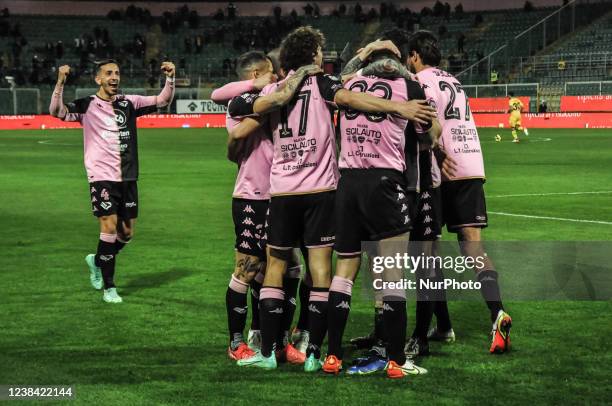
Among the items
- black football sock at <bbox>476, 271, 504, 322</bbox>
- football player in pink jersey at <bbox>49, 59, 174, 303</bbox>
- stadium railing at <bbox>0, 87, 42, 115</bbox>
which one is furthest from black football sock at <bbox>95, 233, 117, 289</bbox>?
stadium railing at <bbox>0, 87, 42, 115</bbox>

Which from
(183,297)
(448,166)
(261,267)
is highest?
(448,166)

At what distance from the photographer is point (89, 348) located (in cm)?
732

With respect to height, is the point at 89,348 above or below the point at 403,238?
below

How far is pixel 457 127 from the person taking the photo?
7387mm

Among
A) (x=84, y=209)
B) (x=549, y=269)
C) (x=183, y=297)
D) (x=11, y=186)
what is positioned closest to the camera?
(x=183, y=297)

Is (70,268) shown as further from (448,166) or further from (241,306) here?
(448,166)

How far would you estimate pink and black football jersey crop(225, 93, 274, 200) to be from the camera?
22.6 feet

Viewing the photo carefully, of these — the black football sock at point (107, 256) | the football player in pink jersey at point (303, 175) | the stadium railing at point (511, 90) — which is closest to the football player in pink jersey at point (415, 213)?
the football player in pink jersey at point (303, 175)

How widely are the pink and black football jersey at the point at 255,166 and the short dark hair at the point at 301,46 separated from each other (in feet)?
2.02

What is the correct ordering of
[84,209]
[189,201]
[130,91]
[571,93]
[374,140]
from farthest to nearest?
[130,91], [571,93], [189,201], [84,209], [374,140]

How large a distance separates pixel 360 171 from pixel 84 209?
11.2 meters

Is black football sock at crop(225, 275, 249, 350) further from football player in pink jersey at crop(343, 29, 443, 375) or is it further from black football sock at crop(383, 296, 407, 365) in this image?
black football sock at crop(383, 296, 407, 365)

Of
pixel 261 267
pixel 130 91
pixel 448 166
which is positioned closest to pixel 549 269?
pixel 448 166

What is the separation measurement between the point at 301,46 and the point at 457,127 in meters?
1.58
